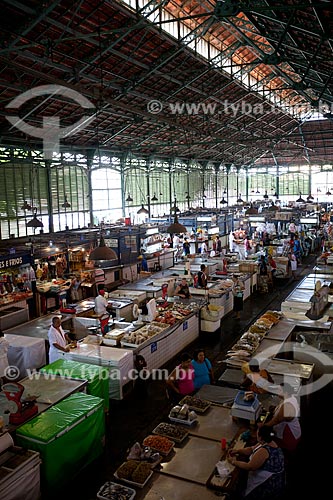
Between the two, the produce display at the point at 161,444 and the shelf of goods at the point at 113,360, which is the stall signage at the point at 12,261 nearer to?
the shelf of goods at the point at 113,360

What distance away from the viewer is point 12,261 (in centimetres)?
1095

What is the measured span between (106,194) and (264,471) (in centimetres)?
2156

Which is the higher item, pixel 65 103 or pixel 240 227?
pixel 65 103

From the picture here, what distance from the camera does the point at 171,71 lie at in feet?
51.2

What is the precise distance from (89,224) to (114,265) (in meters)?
8.34

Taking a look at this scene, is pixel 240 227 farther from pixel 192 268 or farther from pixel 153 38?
pixel 153 38

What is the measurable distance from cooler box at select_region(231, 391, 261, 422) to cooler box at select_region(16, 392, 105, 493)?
176 centimetres

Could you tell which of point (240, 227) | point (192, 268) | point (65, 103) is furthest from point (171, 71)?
point (240, 227)

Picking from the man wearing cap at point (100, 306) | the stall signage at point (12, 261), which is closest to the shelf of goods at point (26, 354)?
the man wearing cap at point (100, 306)

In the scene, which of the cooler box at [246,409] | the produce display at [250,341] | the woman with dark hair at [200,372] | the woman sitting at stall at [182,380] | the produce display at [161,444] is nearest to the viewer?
the produce display at [161,444]

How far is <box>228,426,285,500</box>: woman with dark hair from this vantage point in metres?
4.08

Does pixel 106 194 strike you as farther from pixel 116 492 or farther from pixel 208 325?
pixel 116 492

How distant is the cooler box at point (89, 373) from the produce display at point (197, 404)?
58.3 inches

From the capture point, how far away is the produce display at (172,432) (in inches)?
185
